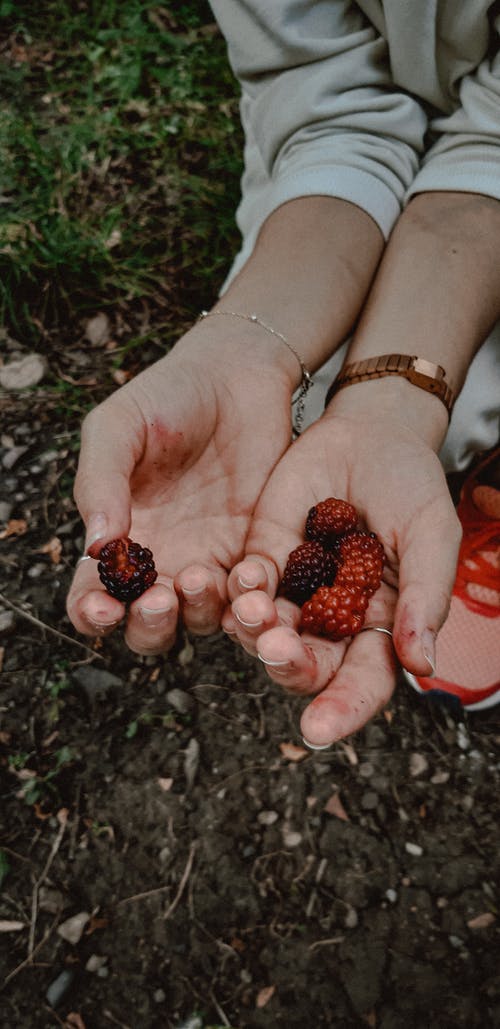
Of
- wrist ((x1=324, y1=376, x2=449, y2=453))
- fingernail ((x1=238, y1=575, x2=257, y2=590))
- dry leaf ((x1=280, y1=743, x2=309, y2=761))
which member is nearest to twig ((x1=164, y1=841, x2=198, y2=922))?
dry leaf ((x1=280, y1=743, x2=309, y2=761))

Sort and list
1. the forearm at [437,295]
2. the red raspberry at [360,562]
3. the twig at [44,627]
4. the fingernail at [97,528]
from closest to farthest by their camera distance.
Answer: the fingernail at [97,528], the red raspberry at [360,562], the forearm at [437,295], the twig at [44,627]

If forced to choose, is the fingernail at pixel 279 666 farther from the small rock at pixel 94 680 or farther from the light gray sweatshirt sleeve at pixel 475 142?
the light gray sweatshirt sleeve at pixel 475 142

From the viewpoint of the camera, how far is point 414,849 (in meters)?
2.59

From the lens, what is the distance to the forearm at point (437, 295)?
2578 millimetres

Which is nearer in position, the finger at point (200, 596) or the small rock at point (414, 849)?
the finger at point (200, 596)

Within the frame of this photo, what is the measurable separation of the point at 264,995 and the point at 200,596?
137 cm

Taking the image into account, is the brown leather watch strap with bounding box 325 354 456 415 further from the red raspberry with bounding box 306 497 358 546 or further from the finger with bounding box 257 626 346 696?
the finger with bounding box 257 626 346 696

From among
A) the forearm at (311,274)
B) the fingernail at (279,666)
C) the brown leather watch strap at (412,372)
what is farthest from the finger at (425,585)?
the forearm at (311,274)

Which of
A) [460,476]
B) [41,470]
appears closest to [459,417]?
[460,476]

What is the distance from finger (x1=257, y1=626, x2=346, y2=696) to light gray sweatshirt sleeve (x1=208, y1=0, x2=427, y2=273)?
1811mm

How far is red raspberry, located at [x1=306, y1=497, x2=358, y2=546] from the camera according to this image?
2154mm

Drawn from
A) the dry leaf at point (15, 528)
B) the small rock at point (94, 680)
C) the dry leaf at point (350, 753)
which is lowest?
the small rock at point (94, 680)

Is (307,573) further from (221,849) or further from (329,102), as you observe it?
(329,102)

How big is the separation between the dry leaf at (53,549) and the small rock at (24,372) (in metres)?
0.87
